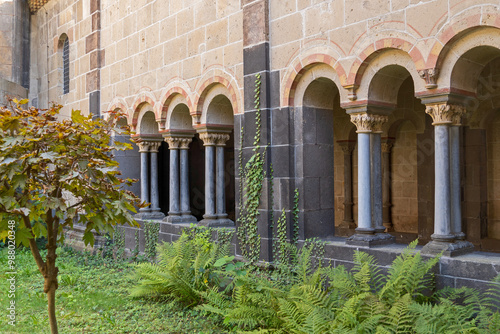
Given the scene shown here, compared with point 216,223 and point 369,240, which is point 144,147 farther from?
point 369,240

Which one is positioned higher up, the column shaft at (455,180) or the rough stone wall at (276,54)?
the rough stone wall at (276,54)

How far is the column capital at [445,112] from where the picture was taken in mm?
5230

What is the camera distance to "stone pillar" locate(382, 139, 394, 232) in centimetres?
1009

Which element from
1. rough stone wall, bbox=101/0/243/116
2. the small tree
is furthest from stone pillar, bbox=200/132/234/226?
the small tree

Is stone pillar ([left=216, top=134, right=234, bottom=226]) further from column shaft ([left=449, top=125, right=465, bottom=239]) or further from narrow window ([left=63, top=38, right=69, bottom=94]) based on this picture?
narrow window ([left=63, top=38, right=69, bottom=94])

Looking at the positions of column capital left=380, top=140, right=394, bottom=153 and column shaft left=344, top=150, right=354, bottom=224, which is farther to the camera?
column shaft left=344, top=150, right=354, bottom=224

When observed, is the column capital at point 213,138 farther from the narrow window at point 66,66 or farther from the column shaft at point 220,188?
the narrow window at point 66,66

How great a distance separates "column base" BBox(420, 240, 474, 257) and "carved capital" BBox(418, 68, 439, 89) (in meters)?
1.64

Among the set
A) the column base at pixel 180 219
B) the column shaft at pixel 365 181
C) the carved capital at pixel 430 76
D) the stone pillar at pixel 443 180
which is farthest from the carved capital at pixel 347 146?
the carved capital at pixel 430 76

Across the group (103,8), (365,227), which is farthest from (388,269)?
(103,8)

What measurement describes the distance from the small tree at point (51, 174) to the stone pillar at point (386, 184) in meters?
7.12

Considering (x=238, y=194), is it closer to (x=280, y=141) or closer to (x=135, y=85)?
(x=280, y=141)

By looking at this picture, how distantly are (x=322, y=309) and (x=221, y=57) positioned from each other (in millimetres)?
4474

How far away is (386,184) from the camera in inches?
402
